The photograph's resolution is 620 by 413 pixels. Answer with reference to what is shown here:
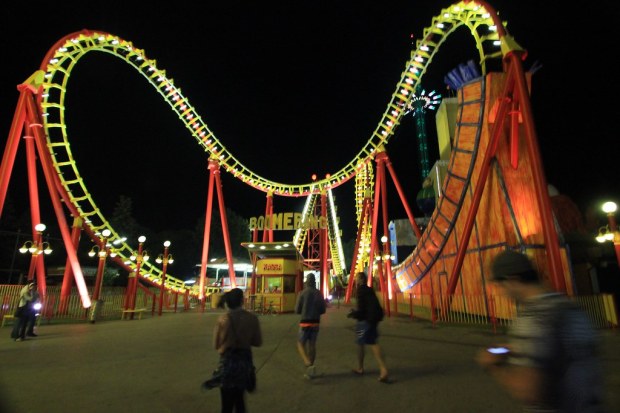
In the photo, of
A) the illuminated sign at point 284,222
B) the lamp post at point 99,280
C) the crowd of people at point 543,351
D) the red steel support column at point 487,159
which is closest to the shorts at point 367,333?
the crowd of people at point 543,351

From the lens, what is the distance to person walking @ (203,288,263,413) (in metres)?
3.02

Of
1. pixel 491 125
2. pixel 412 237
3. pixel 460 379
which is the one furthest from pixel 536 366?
pixel 412 237

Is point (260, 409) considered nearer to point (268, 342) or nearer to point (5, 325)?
point (268, 342)

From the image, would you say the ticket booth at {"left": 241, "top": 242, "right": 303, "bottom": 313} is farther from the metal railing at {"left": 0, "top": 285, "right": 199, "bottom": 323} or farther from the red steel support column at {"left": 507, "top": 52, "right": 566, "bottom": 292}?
the red steel support column at {"left": 507, "top": 52, "right": 566, "bottom": 292}

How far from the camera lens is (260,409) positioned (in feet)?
13.2

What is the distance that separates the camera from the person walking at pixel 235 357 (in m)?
3.02

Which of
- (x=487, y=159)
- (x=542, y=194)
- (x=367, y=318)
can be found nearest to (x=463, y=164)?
(x=487, y=159)

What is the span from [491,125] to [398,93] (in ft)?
21.4

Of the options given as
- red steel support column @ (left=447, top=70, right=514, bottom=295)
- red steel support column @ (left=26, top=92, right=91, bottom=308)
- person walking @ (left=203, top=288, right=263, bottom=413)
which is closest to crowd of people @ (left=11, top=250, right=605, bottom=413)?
person walking @ (left=203, top=288, right=263, bottom=413)

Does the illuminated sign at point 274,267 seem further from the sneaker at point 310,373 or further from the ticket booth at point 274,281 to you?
the sneaker at point 310,373

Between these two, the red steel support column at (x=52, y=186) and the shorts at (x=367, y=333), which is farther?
the red steel support column at (x=52, y=186)

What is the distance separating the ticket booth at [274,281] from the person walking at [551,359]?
16.4 m

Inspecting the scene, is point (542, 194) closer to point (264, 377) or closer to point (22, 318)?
point (264, 377)

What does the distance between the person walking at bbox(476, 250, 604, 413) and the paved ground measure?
8.10 feet
